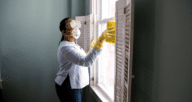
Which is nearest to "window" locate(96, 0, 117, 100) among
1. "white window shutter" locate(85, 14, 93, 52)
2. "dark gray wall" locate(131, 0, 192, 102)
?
"white window shutter" locate(85, 14, 93, 52)

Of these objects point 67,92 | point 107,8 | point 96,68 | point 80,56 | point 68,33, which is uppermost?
point 107,8

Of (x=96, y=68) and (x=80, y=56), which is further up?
(x=80, y=56)

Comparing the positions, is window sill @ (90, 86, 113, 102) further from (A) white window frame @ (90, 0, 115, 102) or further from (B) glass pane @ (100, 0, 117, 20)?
(B) glass pane @ (100, 0, 117, 20)

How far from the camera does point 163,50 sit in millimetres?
792

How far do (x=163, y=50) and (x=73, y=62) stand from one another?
92 centimetres

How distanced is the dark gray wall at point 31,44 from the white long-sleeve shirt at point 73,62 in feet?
3.57

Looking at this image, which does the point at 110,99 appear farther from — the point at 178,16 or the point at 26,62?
the point at 26,62

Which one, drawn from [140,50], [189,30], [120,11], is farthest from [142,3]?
[189,30]

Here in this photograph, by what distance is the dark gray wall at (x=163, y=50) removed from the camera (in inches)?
26.2

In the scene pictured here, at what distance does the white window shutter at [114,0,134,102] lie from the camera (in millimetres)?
872

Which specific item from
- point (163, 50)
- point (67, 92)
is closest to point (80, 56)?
point (67, 92)

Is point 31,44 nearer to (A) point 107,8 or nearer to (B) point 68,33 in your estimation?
(B) point 68,33

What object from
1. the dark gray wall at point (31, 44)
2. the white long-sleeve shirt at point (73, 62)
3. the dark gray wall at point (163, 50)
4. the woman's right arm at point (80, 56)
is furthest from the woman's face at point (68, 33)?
the dark gray wall at point (31, 44)

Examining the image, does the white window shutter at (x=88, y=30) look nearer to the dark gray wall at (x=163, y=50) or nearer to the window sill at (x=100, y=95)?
the window sill at (x=100, y=95)
